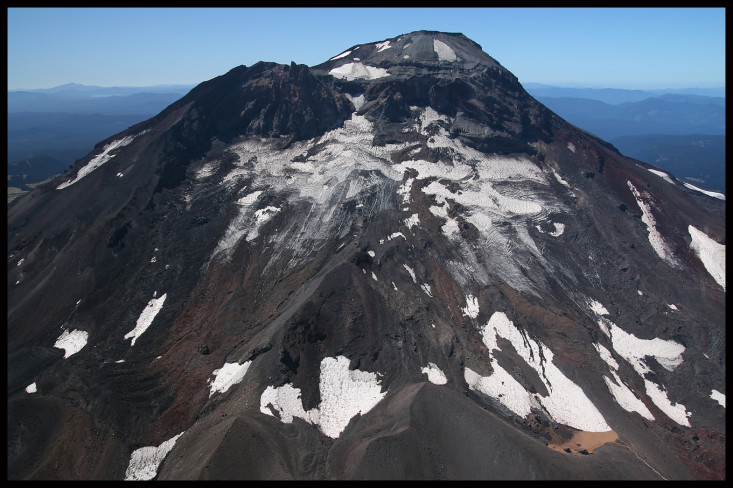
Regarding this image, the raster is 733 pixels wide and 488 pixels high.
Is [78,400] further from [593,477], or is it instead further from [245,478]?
[593,477]

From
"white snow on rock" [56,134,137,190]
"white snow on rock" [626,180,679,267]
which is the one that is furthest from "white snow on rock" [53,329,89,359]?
"white snow on rock" [626,180,679,267]

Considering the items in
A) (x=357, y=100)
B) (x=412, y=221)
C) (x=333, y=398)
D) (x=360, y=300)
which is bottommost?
(x=333, y=398)

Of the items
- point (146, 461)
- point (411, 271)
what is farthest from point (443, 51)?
point (146, 461)

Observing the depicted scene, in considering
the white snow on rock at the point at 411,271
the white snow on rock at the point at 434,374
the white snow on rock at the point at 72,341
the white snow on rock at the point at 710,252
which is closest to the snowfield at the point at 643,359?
the white snow on rock at the point at 710,252

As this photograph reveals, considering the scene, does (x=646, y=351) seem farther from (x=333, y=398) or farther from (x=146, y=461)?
(x=146, y=461)

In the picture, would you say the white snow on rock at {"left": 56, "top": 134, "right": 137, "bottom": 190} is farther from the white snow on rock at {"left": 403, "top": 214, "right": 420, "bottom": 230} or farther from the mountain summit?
the white snow on rock at {"left": 403, "top": 214, "right": 420, "bottom": 230}

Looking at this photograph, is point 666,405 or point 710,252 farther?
point 710,252
